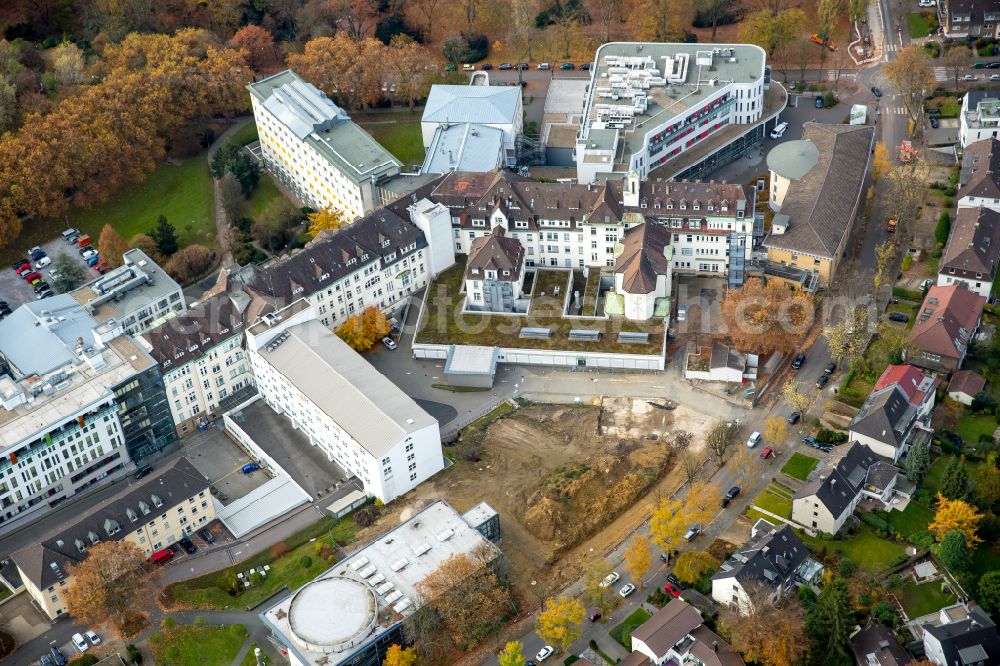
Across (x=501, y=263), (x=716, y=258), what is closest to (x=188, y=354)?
(x=501, y=263)

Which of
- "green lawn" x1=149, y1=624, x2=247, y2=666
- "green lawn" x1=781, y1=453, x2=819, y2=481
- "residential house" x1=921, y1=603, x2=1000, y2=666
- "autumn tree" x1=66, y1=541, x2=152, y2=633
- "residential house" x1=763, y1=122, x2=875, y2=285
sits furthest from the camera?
"residential house" x1=763, y1=122, x2=875, y2=285

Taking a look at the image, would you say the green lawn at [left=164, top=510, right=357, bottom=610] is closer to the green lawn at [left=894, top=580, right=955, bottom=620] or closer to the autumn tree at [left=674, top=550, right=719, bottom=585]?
the autumn tree at [left=674, top=550, right=719, bottom=585]

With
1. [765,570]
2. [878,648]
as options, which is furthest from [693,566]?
[878,648]

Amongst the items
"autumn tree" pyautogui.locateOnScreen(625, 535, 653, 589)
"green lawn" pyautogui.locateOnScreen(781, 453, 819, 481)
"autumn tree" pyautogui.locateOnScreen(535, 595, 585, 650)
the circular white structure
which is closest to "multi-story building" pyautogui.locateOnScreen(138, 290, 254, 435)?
the circular white structure

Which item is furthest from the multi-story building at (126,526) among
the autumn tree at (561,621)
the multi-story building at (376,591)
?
the autumn tree at (561,621)

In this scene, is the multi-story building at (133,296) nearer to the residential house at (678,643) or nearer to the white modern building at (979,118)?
the residential house at (678,643)
